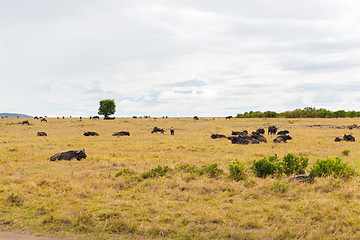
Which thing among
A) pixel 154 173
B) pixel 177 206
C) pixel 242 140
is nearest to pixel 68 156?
pixel 154 173

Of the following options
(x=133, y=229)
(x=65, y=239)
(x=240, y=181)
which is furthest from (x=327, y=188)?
(x=65, y=239)

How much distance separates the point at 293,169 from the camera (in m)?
12.2

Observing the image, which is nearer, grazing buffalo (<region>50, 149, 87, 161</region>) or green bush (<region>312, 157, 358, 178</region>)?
green bush (<region>312, 157, 358, 178</region>)

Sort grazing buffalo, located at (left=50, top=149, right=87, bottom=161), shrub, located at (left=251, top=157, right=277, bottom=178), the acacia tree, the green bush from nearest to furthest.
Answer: the green bush, shrub, located at (left=251, top=157, right=277, bottom=178), grazing buffalo, located at (left=50, top=149, right=87, bottom=161), the acacia tree

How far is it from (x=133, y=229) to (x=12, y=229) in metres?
3.33

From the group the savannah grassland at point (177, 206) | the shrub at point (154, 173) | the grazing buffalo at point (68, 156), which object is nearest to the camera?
the savannah grassland at point (177, 206)

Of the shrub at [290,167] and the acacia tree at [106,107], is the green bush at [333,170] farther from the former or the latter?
the acacia tree at [106,107]

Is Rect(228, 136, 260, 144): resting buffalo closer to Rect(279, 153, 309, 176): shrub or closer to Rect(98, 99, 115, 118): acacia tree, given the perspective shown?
Rect(279, 153, 309, 176): shrub

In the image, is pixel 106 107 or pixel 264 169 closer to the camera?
pixel 264 169

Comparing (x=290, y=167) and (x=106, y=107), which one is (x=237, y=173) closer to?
(x=290, y=167)

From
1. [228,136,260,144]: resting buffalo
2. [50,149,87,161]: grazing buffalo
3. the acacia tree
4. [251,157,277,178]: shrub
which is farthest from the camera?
the acacia tree

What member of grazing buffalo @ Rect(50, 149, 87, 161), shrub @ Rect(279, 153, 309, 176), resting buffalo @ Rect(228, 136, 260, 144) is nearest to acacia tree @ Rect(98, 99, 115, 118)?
resting buffalo @ Rect(228, 136, 260, 144)

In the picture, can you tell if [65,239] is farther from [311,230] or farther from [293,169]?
[293,169]

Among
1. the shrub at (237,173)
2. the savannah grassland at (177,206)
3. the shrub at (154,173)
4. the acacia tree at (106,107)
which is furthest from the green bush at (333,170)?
the acacia tree at (106,107)
